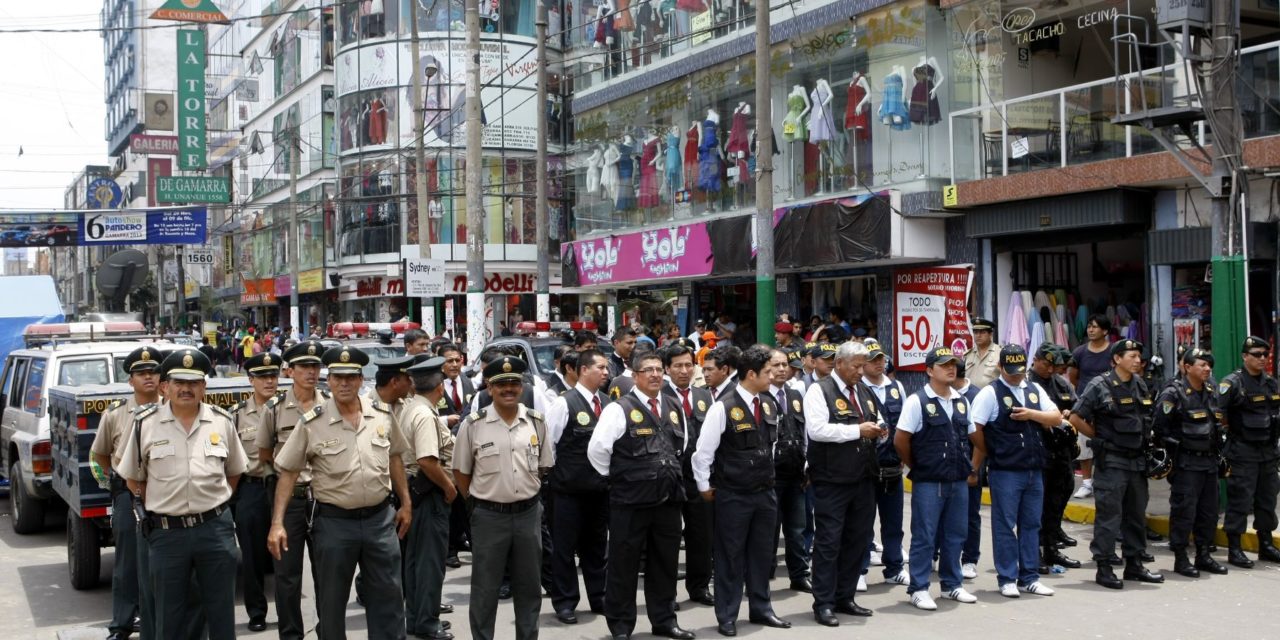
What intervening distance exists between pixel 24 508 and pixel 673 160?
14545 mm

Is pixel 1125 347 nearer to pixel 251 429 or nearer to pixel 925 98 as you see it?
pixel 251 429

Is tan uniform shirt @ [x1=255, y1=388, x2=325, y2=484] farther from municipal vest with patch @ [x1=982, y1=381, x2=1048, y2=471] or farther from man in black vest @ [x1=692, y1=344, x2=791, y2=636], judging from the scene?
municipal vest with patch @ [x1=982, y1=381, x2=1048, y2=471]

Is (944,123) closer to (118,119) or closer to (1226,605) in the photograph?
(1226,605)

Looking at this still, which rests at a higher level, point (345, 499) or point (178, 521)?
point (345, 499)

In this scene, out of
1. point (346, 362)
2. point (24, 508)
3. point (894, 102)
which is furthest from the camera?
point (894, 102)

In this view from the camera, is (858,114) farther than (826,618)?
Yes

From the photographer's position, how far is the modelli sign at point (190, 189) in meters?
37.9

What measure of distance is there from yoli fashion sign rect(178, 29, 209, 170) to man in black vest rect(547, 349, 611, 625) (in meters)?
38.7

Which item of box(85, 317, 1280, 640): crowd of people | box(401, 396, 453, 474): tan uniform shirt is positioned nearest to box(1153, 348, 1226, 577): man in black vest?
box(85, 317, 1280, 640): crowd of people

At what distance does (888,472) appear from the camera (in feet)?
28.6

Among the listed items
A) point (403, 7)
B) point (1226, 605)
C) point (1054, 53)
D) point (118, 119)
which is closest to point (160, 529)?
point (1226, 605)

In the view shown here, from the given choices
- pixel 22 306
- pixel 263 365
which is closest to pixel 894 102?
pixel 263 365

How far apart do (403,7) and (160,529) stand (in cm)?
3378

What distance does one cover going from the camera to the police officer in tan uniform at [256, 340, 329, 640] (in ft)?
24.4
